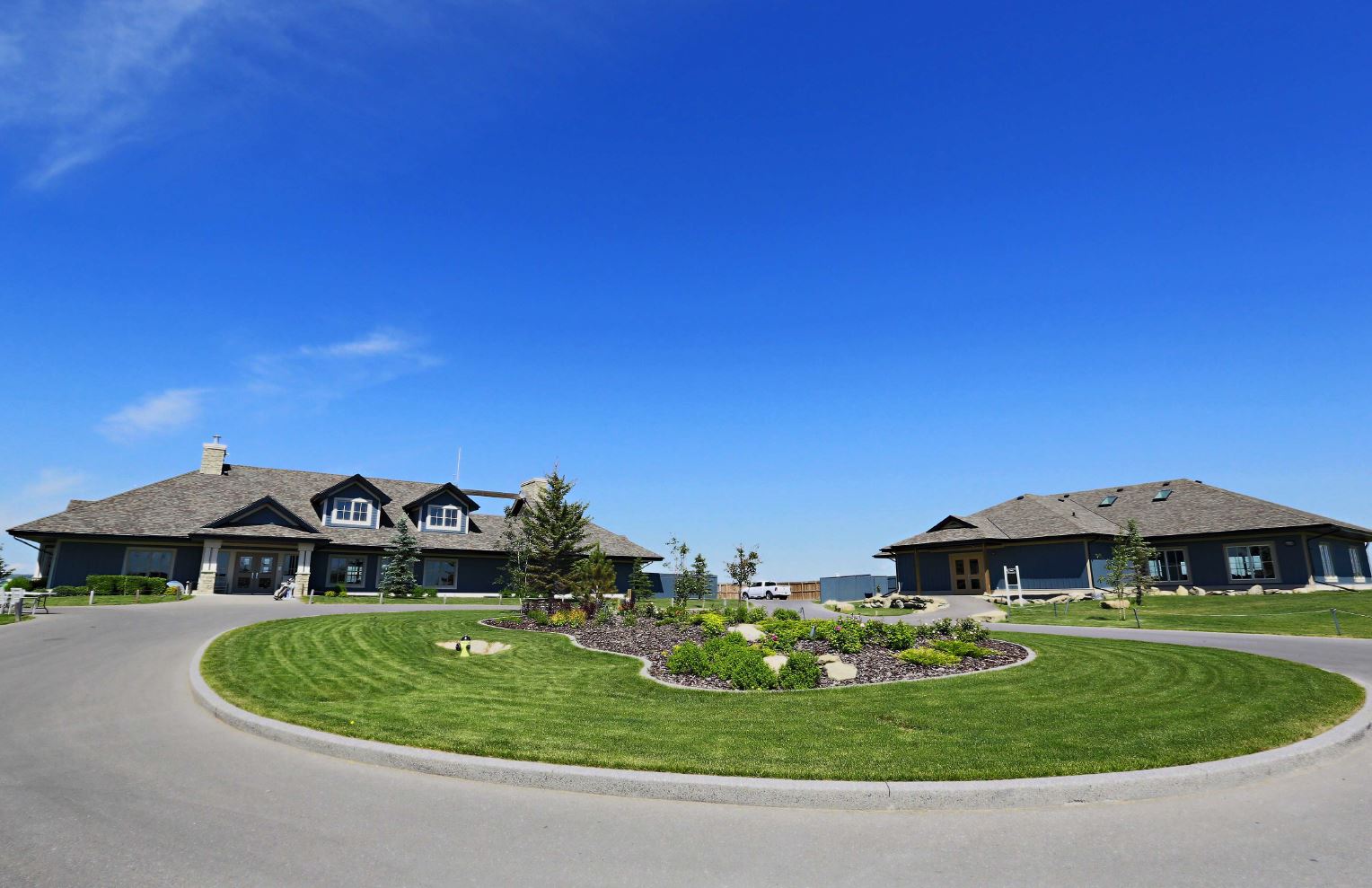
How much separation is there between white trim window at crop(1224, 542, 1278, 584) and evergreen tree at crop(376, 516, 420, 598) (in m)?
42.0

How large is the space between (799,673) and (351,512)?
116 ft

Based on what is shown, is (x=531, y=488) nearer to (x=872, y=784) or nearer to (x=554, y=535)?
(x=554, y=535)

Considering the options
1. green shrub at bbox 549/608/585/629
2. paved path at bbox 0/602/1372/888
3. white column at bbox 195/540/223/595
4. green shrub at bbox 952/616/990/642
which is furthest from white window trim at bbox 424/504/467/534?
Answer: paved path at bbox 0/602/1372/888

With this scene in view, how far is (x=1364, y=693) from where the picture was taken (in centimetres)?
1021

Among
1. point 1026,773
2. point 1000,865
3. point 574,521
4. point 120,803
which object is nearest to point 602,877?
point 1000,865

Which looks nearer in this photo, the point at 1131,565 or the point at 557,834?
the point at 557,834

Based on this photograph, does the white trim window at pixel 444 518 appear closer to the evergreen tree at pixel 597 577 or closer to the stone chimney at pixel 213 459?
the stone chimney at pixel 213 459

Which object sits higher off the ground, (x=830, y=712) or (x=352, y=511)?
(x=352, y=511)

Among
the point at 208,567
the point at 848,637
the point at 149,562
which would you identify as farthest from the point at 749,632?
the point at 149,562

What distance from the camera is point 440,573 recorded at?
41.2 m

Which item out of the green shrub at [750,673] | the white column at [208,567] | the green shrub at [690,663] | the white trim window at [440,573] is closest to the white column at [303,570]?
the white column at [208,567]

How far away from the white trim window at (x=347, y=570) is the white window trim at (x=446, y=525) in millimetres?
4078

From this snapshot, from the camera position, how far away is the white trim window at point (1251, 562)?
116 ft

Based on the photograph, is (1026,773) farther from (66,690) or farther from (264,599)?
(264,599)
